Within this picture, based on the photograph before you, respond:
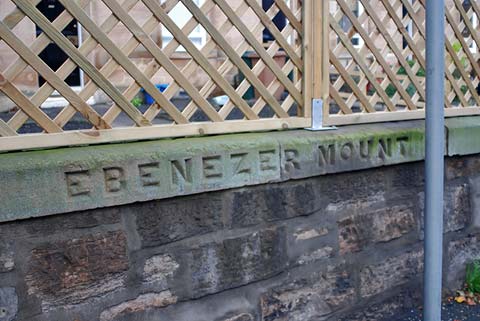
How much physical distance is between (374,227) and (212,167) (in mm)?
1110

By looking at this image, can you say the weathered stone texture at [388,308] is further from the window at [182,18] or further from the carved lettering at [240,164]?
the window at [182,18]

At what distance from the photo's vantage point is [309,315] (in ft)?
9.78

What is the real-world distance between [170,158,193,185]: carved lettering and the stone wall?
0.05 feet

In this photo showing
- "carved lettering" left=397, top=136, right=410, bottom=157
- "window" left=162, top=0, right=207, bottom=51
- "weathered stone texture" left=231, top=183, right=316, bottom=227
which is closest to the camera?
"weathered stone texture" left=231, top=183, right=316, bottom=227

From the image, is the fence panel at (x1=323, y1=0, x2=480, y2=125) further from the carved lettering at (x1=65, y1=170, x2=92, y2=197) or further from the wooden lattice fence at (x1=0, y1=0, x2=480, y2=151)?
the carved lettering at (x1=65, y1=170, x2=92, y2=197)

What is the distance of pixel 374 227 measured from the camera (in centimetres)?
324

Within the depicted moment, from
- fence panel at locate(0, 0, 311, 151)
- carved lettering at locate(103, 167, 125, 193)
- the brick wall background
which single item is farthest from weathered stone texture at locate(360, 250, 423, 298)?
carved lettering at locate(103, 167, 125, 193)

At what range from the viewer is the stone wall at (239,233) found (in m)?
2.19

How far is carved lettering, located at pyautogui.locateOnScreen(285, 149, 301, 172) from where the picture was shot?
2.81 m

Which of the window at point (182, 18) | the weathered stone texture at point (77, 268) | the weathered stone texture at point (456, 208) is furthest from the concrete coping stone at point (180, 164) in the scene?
the window at point (182, 18)

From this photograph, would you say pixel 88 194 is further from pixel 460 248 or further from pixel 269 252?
pixel 460 248

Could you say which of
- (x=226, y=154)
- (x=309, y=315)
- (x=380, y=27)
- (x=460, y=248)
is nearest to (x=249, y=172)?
(x=226, y=154)

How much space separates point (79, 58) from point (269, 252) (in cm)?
120

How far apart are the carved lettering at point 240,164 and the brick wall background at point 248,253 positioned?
104mm
